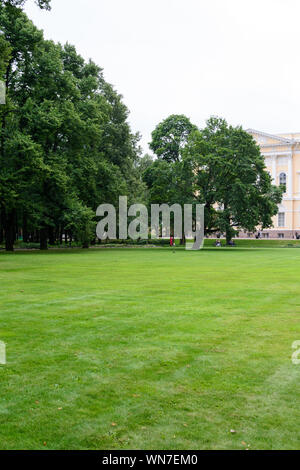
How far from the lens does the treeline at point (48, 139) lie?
38375 mm

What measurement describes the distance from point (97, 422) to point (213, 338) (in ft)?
11.9

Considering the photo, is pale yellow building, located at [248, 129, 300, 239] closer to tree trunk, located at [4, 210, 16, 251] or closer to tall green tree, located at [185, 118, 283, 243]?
tall green tree, located at [185, 118, 283, 243]

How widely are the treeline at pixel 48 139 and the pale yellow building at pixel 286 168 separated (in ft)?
159

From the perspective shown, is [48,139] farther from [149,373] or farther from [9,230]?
[149,373]

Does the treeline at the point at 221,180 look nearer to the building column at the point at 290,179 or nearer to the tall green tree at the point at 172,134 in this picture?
the tall green tree at the point at 172,134

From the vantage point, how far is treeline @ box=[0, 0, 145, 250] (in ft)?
126

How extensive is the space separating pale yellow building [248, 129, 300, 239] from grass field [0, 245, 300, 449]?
8080cm

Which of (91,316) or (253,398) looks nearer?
(253,398)

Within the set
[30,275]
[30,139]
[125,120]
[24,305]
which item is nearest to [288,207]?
[125,120]

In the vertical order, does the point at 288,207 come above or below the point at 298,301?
above

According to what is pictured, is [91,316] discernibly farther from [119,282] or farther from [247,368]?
[119,282]

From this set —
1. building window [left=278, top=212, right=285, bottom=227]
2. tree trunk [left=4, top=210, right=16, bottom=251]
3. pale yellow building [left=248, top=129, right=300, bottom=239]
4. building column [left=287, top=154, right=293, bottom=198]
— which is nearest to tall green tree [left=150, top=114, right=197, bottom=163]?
tree trunk [left=4, top=210, right=16, bottom=251]

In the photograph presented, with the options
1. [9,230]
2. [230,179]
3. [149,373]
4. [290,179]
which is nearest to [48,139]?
[9,230]

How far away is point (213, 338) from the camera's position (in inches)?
308
